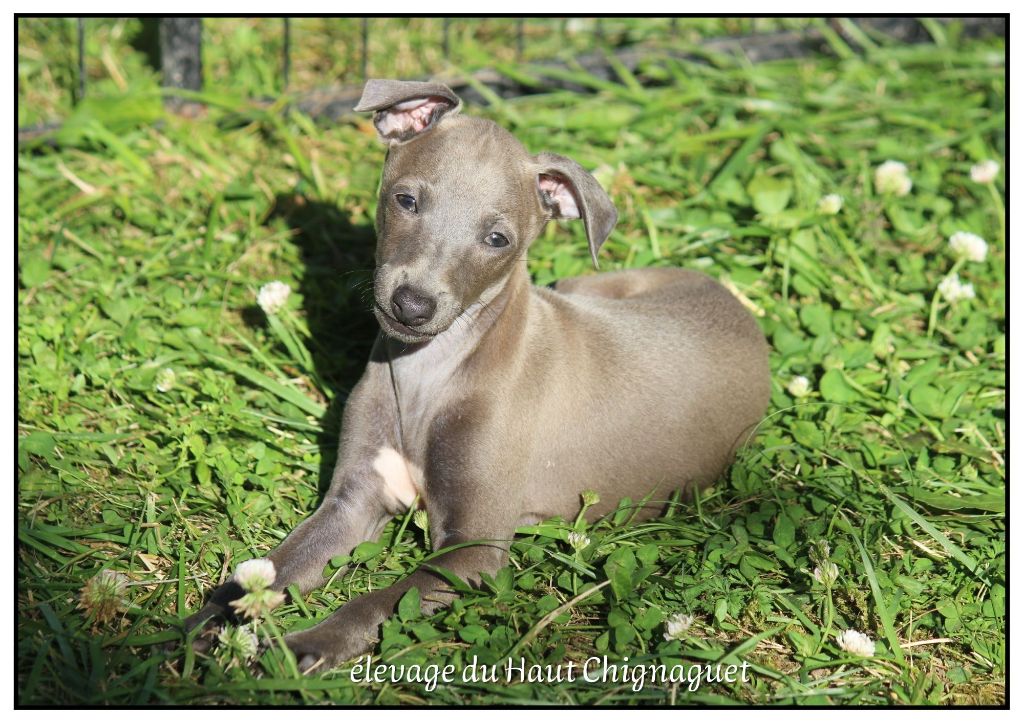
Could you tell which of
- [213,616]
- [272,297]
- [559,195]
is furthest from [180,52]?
[213,616]

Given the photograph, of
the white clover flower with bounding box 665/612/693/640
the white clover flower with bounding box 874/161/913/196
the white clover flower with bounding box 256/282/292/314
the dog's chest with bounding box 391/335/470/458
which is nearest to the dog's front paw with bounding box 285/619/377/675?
the dog's chest with bounding box 391/335/470/458

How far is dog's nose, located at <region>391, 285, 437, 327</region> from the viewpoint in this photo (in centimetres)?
347

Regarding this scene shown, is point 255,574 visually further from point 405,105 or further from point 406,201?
point 405,105

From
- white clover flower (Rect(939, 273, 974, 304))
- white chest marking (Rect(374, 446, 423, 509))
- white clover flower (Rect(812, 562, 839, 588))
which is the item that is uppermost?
white clover flower (Rect(939, 273, 974, 304))

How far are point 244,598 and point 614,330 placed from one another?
1.71 meters

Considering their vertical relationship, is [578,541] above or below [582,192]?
below

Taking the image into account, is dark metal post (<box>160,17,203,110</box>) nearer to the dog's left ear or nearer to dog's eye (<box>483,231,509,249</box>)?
the dog's left ear

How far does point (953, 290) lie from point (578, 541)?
2718mm

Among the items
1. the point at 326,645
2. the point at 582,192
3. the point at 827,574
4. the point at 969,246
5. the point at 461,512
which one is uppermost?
the point at 582,192

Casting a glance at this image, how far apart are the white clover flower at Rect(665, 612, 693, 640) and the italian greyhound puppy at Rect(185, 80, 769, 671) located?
58cm

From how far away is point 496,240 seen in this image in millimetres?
3670

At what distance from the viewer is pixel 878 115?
7.07 m

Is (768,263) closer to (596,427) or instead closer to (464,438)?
(596,427)

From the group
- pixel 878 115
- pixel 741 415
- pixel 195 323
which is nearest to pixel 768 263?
pixel 741 415
